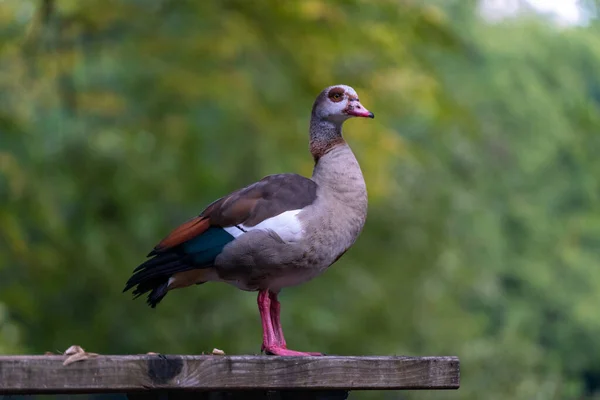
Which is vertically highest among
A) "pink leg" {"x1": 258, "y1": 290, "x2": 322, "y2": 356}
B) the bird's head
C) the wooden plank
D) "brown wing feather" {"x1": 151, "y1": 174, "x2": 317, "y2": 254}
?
the bird's head

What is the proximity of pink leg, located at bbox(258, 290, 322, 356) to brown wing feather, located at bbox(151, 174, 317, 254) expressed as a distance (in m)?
0.34

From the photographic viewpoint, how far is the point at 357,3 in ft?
30.8

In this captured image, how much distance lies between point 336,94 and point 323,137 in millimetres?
Answer: 191

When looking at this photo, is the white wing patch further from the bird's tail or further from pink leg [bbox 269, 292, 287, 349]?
pink leg [bbox 269, 292, 287, 349]

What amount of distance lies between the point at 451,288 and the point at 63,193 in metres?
10.9

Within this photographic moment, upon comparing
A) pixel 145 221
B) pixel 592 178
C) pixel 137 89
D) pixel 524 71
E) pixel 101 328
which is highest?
pixel 524 71

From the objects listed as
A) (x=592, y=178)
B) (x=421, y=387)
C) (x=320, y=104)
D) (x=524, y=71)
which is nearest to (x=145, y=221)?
(x=320, y=104)

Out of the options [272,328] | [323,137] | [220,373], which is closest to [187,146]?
[323,137]

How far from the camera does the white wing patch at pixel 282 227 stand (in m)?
4.39

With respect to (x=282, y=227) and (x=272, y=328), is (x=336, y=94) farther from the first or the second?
(x=272, y=328)

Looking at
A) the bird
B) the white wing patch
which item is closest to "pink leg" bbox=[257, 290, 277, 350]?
the bird

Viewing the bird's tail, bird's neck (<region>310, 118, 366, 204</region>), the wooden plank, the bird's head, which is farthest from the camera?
the bird's head

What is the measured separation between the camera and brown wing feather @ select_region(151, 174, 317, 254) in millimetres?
4373

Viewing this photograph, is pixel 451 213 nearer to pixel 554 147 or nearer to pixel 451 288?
pixel 451 288
